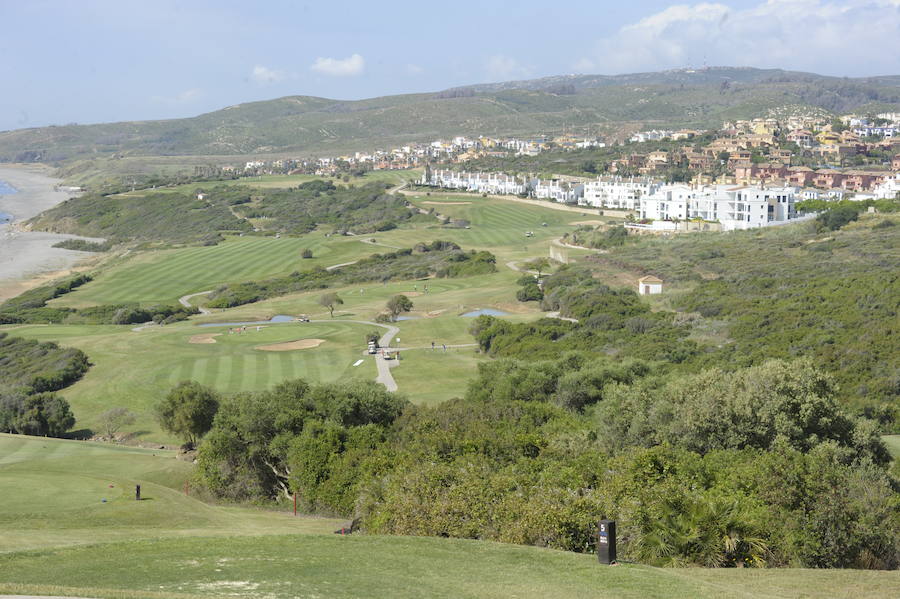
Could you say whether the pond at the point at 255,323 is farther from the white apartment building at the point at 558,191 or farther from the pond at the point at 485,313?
the white apartment building at the point at 558,191

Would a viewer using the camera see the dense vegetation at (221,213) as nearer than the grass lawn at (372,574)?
No

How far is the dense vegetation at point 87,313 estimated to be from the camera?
6700 cm

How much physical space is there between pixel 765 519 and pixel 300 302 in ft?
190

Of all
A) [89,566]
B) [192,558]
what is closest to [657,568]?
[192,558]

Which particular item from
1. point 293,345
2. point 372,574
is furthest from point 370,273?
point 372,574

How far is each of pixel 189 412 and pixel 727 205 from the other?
71435 millimetres

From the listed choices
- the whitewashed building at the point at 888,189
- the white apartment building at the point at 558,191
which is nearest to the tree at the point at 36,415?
the whitewashed building at the point at 888,189

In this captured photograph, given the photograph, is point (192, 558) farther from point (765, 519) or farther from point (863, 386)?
point (863, 386)

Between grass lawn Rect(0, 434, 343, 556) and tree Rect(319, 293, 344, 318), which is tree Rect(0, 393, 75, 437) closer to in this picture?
grass lawn Rect(0, 434, 343, 556)

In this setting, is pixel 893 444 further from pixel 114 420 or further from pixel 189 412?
pixel 114 420

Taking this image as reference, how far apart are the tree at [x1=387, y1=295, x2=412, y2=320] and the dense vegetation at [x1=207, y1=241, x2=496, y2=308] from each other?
670 inches

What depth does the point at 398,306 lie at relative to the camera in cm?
6231

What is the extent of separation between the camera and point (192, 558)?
14391 mm

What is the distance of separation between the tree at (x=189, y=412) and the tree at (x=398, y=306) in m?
28.3
